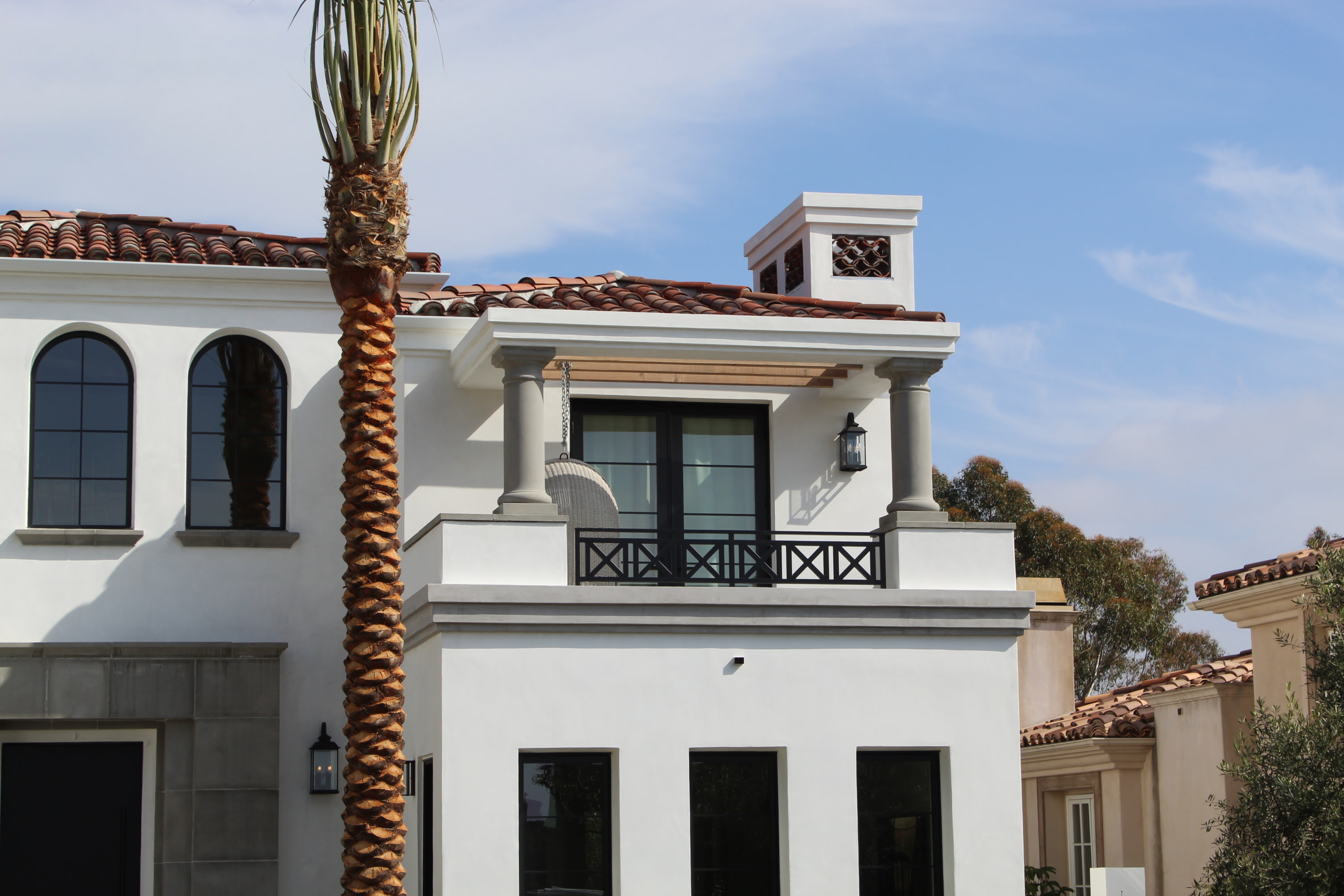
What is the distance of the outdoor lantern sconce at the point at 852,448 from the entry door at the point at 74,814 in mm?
7643

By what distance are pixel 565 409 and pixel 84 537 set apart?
4752mm

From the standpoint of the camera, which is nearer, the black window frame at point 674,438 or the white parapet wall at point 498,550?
the white parapet wall at point 498,550

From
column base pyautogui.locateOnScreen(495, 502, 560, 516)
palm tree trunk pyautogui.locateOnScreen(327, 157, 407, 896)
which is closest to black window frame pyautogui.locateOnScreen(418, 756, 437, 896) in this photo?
palm tree trunk pyautogui.locateOnScreen(327, 157, 407, 896)

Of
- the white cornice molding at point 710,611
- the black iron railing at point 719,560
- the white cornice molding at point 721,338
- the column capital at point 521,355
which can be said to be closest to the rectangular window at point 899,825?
the white cornice molding at point 710,611

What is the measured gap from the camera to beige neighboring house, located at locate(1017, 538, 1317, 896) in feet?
60.7

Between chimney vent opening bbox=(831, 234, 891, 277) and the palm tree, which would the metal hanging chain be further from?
chimney vent opening bbox=(831, 234, 891, 277)

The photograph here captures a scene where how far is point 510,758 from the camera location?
13461 mm

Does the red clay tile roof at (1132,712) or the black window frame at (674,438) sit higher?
the black window frame at (674,438)

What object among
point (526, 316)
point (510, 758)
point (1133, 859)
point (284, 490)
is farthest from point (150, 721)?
point (1133, 859)

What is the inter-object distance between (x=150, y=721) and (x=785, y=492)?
673 cm

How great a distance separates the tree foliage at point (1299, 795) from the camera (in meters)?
12.3

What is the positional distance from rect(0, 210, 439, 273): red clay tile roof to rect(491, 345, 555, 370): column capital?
5.60 ft

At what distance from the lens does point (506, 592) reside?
44.6 feet

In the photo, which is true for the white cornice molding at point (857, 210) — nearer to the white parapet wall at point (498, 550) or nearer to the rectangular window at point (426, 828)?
the white parapet wall at point (498, 550)
